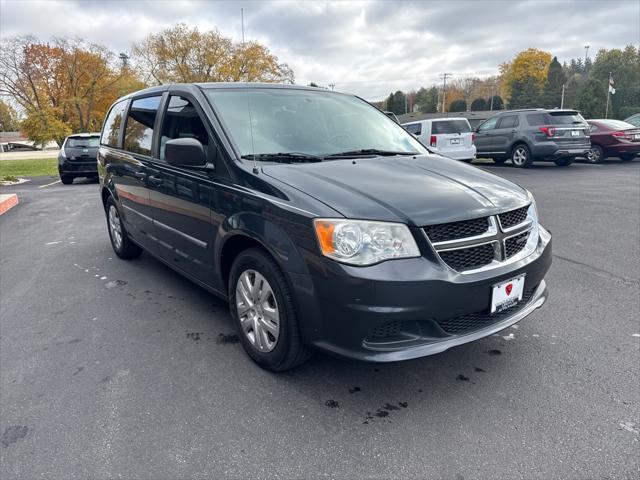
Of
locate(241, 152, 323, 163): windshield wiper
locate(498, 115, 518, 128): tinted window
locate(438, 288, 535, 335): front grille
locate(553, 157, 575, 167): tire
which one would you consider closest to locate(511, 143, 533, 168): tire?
locate(498, 115, 518, 128): tinted window

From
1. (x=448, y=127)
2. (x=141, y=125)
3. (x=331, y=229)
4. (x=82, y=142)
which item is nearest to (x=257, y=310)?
(x=331, y=229)

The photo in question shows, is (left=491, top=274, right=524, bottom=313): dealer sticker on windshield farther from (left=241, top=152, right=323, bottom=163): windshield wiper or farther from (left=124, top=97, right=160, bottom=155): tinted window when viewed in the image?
(left=124, top=97, right=160, bottom=155): tinted window

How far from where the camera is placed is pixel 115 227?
556 cm

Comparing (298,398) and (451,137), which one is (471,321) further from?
(451,137)

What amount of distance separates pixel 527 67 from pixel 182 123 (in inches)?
3843

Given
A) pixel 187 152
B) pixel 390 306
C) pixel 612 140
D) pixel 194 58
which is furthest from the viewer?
pixel 194 58

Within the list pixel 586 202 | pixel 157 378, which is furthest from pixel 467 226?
pixel 586 202

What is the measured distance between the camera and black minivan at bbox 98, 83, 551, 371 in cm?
236

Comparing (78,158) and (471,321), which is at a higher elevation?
(78,158)

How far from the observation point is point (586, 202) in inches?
336

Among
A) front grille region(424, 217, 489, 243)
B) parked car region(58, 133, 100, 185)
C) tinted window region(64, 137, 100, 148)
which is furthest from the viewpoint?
tinted window region(64, 137, 100, 148)

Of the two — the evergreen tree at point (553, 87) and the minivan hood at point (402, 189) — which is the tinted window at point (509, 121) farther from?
the evergreen tree at point (553, 87)

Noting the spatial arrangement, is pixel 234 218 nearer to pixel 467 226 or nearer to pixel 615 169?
pixel 467 226

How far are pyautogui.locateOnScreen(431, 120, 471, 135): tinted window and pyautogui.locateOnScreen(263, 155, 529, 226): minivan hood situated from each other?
1236 centimetres
